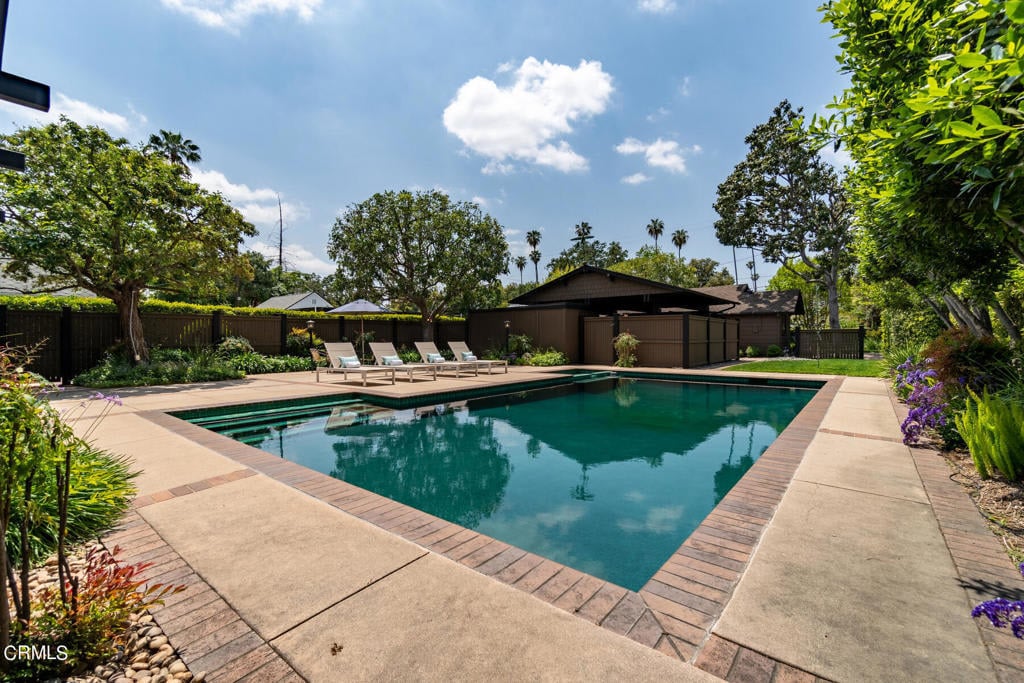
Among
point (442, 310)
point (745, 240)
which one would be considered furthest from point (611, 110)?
point (745, 240)

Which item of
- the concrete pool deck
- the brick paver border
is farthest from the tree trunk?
the brick paver border

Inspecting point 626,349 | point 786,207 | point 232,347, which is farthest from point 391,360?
point 786,207

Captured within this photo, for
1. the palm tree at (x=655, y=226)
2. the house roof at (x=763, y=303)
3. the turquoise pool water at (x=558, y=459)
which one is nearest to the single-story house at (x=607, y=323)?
the house roof at (x=763, y=303)

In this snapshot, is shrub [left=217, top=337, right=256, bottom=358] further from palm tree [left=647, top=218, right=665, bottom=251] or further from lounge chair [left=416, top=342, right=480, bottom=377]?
palm tree [left=647, top=218, right=665, bottom=251]

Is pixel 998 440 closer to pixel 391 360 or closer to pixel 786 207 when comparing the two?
pixel 391 360

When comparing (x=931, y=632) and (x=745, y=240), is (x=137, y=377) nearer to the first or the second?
(x=931, y=632)

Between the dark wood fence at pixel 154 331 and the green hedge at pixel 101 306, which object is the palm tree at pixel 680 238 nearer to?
the dark wood fence at pixel 154 331

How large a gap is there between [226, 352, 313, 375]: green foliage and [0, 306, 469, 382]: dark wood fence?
1.09 m

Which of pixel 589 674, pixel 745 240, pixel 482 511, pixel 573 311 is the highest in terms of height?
pixel 745 240

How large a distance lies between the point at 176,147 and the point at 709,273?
56.4 meters

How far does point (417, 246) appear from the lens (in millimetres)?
17266

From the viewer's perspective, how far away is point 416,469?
525cm

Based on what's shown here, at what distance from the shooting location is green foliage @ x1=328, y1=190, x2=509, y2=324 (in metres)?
17.1

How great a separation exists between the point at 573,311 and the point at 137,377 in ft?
46.0
